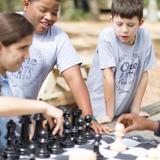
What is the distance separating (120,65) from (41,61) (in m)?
0.62

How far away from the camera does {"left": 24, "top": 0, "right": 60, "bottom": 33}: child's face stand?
289cm

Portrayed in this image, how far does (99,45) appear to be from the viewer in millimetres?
3449

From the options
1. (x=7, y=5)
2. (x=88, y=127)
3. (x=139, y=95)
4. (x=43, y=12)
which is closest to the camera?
(x=88, y=127)

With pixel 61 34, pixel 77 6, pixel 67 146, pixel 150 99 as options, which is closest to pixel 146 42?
pixel 61 34

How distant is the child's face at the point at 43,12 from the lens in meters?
2.89

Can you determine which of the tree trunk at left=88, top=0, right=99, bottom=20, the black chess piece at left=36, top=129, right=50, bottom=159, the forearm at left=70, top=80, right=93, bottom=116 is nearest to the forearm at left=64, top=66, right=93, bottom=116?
the forearm at left=70, top=80, right=93, bottom=116

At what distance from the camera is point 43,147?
221cm

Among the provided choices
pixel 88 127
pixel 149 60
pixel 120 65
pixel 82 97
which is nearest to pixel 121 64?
pixel 120 65

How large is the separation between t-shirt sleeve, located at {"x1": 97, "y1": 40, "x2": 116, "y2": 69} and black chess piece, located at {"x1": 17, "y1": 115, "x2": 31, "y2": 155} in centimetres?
105

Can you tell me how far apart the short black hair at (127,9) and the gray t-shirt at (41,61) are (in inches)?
16.0

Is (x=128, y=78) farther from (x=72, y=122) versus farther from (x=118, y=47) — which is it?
(x=72, y=122)

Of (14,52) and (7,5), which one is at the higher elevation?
(14,52)

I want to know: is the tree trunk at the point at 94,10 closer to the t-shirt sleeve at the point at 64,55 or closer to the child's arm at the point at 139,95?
the child's arm at the point at 139,95

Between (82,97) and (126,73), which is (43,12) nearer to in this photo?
(82,97)
